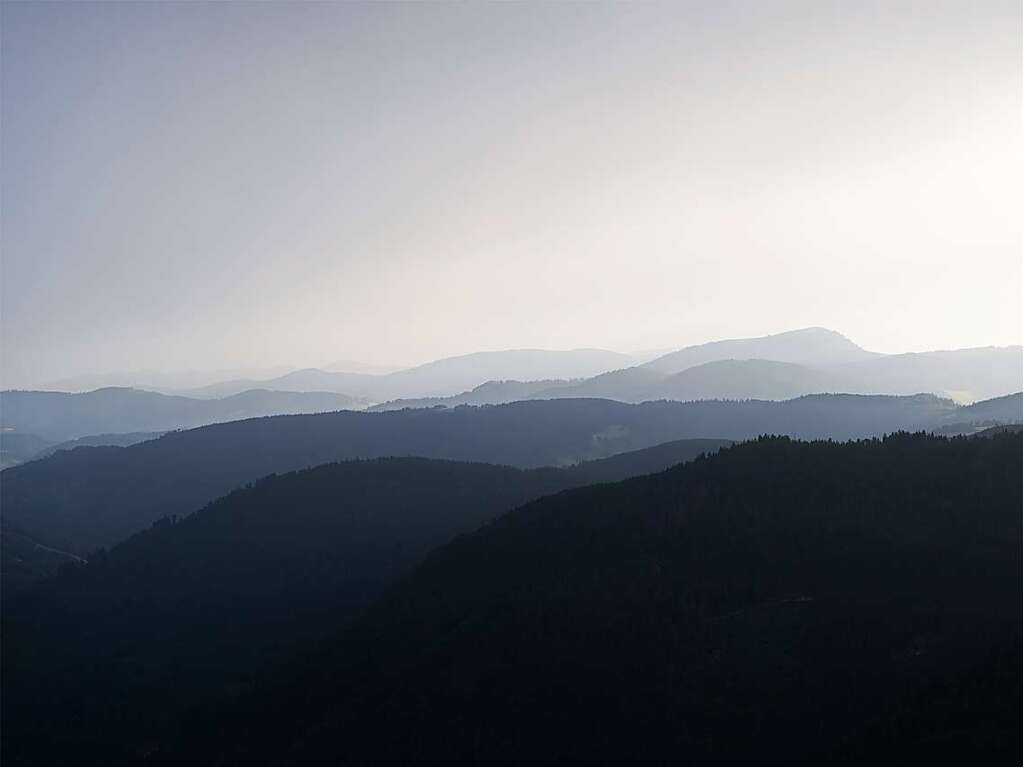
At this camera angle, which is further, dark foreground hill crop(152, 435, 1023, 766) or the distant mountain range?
the distant mountain range

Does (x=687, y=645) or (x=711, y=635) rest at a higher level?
(x=711, y=635)

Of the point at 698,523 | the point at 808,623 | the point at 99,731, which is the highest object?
the point at 698,523

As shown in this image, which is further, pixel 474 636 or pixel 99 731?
pixel 99 731

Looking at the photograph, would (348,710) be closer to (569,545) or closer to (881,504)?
(569,545)

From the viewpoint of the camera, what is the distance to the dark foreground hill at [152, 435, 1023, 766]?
10300 centimetres

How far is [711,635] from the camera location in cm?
12788

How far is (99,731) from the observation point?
18375 cm

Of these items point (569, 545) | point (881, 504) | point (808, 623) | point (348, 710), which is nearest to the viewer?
point (808, 623)

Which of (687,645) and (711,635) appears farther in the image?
(711,635)

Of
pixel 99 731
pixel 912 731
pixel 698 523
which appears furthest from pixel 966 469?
pixel 99 731

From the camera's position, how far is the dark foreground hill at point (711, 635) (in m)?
103

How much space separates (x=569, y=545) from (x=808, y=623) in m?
61.7

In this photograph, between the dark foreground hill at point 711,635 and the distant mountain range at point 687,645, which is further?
the distant mountain range at point 687,645

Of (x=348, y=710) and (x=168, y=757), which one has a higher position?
(x=348, y=710)
